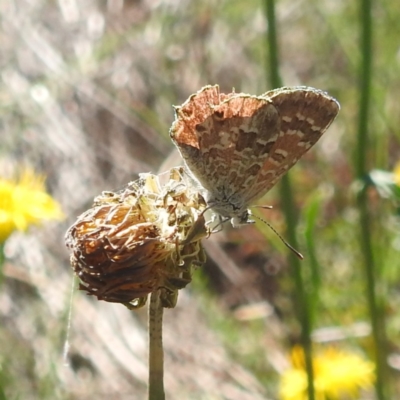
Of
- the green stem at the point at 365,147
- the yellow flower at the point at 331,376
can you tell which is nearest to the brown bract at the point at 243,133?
the green stem at the point at 365,147

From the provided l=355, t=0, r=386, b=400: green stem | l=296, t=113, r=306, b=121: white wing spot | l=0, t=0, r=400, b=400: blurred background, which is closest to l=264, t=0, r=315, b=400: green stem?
l=355, t=0, r=386, b=400: green stem

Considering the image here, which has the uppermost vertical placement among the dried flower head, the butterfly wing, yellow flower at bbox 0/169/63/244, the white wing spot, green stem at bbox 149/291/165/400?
yellow flower at bbox 0/169/63/244

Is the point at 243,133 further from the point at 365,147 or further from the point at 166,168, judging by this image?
the point at 166,168

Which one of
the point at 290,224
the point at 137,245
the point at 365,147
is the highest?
the point at 365,147

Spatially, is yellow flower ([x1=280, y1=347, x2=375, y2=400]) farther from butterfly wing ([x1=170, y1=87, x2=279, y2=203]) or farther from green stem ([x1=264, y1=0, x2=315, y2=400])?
butterfly wing ([x1=170, y1=87, x2=279, y2=203])

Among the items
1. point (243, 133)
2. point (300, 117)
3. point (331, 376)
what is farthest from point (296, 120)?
point (331, 376)

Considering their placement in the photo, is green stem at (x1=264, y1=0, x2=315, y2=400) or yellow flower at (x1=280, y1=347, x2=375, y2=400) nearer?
green stem at (x1=264, y1=0, x2=315, y2=400)

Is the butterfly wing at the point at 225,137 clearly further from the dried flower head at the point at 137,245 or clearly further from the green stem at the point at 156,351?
the green stem at the point at 156,351
